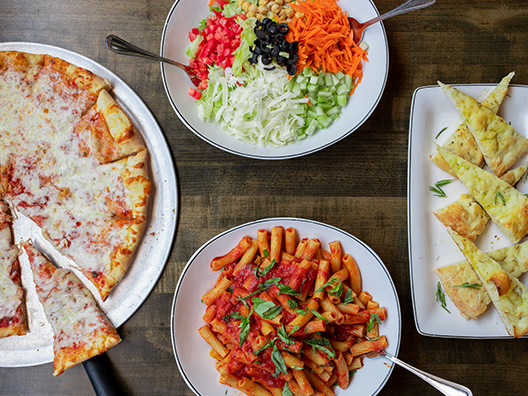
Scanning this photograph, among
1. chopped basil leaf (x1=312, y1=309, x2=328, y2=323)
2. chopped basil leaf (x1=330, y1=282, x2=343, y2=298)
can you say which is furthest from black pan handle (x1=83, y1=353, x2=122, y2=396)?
chopped basil leaf (x1=330, y1=282, x2=343, y2=298)

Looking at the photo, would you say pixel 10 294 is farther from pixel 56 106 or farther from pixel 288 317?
pixel 288 317

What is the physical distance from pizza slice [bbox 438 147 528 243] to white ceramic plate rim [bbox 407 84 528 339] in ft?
0.39

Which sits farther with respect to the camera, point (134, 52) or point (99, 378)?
point (99, 378)

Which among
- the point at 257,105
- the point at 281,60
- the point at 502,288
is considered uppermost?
the point at 281,60

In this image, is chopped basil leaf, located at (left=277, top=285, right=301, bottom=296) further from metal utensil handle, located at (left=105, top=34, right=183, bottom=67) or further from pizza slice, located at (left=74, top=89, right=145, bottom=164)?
metal utensil handle, located at (left=105, top=34, right=183, bottom=67)

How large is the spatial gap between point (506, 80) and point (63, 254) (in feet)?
11.3

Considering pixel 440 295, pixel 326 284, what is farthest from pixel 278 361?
pixel 440 295

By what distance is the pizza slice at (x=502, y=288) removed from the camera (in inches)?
89.0

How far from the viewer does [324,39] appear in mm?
2213

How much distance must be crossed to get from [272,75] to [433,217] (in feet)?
5.04

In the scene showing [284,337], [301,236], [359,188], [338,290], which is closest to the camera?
[284,337]

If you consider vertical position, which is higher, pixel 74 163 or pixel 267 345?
pixel 74 163

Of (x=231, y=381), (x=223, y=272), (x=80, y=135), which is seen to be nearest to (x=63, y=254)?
(x=80, y=135)

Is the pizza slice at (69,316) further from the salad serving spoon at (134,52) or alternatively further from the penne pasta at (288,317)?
the salad serving spoon at (134,52)
